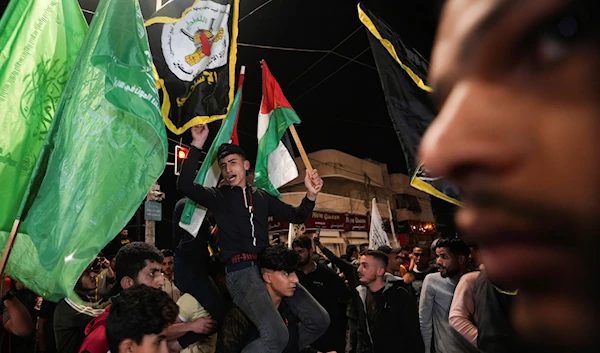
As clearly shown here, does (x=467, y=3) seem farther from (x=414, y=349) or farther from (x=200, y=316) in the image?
(x=414, y=349)

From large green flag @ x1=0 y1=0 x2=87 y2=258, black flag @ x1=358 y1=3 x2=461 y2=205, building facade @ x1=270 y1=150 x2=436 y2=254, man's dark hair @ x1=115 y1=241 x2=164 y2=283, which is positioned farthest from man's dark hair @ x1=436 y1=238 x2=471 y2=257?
building facade @ x1=270 y1=150 x2=436 y2=254

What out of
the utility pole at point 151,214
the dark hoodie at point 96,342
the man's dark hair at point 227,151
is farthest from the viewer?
the utility pole at point 151,214

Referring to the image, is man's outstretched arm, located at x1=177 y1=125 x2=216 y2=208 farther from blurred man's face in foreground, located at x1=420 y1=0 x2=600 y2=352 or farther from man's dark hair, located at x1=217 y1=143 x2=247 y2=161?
blurred man's face in foreground, located at x1=420 y1=0 x2=600 y2=352

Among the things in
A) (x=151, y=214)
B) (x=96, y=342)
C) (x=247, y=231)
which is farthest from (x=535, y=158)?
(x=151, y=214)

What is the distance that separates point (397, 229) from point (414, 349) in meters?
32.4

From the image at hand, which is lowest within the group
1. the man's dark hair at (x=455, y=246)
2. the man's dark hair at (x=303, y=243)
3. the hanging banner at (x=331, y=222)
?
the hanging banner at (x=331, y=222)

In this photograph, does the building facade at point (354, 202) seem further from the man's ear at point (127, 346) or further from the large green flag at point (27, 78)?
the man's ear at point (127, 346)

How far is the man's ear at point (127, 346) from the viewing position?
8.52 ft

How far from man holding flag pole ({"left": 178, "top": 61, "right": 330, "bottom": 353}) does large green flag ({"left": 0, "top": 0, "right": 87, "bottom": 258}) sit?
44.7 inches

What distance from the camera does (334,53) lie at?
12.5m

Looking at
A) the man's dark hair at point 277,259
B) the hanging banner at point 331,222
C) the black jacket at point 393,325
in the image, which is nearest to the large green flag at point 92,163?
the man's dark hair at point 277,259

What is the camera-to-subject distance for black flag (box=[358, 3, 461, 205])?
3.05m

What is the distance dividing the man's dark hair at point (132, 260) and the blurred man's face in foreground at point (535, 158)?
11.9 ft

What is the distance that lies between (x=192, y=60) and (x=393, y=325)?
3.74m
